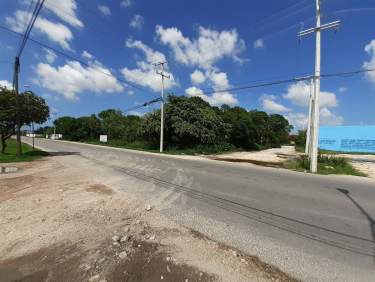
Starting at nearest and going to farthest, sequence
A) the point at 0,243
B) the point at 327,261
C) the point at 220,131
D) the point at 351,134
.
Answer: the point at 327,261 < the point at 0,243 < the point at 220,131 < the point at 351,134

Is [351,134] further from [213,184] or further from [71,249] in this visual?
[71,249]

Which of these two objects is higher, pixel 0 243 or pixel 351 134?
pixel 351 134

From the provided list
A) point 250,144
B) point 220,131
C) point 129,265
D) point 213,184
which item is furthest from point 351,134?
point 129,265

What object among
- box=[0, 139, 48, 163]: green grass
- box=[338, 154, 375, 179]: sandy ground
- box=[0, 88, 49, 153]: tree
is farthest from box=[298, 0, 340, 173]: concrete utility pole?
box=[0, 88, 49, 153]: tree

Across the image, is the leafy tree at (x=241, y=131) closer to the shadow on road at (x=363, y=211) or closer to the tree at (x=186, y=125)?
the tree at (x=186, y=125)

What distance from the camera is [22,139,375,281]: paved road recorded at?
4.12 meters

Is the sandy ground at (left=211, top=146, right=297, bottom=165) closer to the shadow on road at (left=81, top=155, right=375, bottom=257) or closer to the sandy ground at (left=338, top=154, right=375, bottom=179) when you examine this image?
the sandy ground at (left=338, top=154, right=375, bottom=179)

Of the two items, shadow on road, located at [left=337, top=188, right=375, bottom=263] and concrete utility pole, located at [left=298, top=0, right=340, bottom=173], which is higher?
concrete utility pole, located at [left=298, top=0, right=340, bottom=173]

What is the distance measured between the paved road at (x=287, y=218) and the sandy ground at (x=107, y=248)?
0.54 metres

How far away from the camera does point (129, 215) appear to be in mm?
6137

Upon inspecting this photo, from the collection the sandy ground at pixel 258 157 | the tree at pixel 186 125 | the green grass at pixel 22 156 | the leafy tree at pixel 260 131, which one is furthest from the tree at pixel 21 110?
the leafy tree at pixel 260 131

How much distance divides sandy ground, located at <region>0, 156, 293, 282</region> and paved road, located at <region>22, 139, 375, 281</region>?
1.78 ft

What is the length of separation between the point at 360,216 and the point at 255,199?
2598 millimetres

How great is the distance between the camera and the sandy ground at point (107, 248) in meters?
3.62
